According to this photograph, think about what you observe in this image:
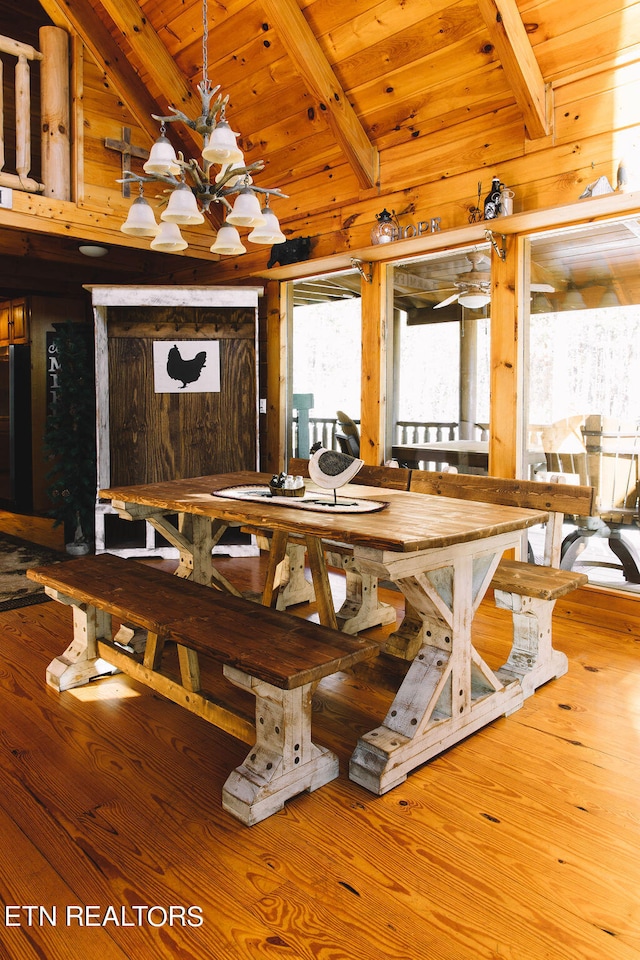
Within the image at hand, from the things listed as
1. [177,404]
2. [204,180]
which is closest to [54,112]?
[177,404]

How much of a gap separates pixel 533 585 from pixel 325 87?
10.7 feet

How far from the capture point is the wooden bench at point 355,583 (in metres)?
3.20

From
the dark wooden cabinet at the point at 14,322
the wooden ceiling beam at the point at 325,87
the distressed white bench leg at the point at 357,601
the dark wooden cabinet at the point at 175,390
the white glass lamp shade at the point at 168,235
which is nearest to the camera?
the white glass lamp shade at the point at 168,235

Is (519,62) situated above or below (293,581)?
above

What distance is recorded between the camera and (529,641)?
2.61 metres

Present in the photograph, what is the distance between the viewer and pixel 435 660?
2.13 meters

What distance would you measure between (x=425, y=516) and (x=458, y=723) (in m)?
0.70

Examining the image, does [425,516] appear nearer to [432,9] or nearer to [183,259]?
[432,9]

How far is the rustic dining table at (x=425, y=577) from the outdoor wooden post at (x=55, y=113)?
3.14 metres

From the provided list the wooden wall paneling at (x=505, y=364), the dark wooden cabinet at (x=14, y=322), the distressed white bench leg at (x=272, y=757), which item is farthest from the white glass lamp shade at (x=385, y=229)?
the dark wooden cabinet at (x=14, y=322)

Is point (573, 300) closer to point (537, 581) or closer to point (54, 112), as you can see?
point (537, 581)

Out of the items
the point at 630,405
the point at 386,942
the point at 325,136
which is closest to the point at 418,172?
the point at 325,136

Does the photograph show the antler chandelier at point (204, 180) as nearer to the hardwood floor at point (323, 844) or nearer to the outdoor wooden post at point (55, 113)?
the hardwood floor at point (323, 844)

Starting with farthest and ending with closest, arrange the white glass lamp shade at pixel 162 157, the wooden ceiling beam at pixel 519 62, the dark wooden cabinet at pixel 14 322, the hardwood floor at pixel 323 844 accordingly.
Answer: the dark wooden cabinet at pixel 14 322
the wooden ceiling beam at pixel 519 62
the white glass lamp shade at pixel 162 157
the hardwood floor at pixel 323 844
